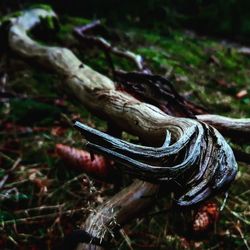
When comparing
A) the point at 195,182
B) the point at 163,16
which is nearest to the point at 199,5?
the point at 163,16

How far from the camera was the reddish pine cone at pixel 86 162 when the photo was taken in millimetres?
2031

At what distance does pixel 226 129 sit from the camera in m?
1.76

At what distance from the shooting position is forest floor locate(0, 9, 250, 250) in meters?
1.70

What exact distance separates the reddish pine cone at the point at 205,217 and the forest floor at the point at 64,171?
0.04 meters

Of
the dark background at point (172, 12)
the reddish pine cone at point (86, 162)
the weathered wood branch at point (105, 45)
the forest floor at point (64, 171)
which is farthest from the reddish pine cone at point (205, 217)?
the dark background at point (172, 12)

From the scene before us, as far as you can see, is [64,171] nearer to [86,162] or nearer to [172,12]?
[86,162]

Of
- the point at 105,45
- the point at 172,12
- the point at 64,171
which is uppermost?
the point at 105,45

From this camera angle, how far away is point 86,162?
2066 mm

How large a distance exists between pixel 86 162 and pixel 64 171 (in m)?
0.17

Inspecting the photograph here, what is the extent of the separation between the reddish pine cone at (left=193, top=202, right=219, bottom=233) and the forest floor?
39mm

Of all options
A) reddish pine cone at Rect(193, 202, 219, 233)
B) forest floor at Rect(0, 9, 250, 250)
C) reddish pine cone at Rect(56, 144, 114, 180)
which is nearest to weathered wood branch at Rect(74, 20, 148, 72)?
forest floor at Rect(0, 9, 250, 250)

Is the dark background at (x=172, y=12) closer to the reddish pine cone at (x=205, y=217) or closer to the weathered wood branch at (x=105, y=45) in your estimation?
the weathered wood branch at (x=105, y=45)

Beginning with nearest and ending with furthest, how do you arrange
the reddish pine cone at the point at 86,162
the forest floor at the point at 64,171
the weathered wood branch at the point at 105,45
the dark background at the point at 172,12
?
the forest floor at the point at 64,171 < the reddish pine cone at the point at 86,162 < the weathered wood branch at the point at 105,45 < the dark background at the point at 172,12

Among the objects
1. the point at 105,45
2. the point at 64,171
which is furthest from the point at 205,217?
the point at 105,45
